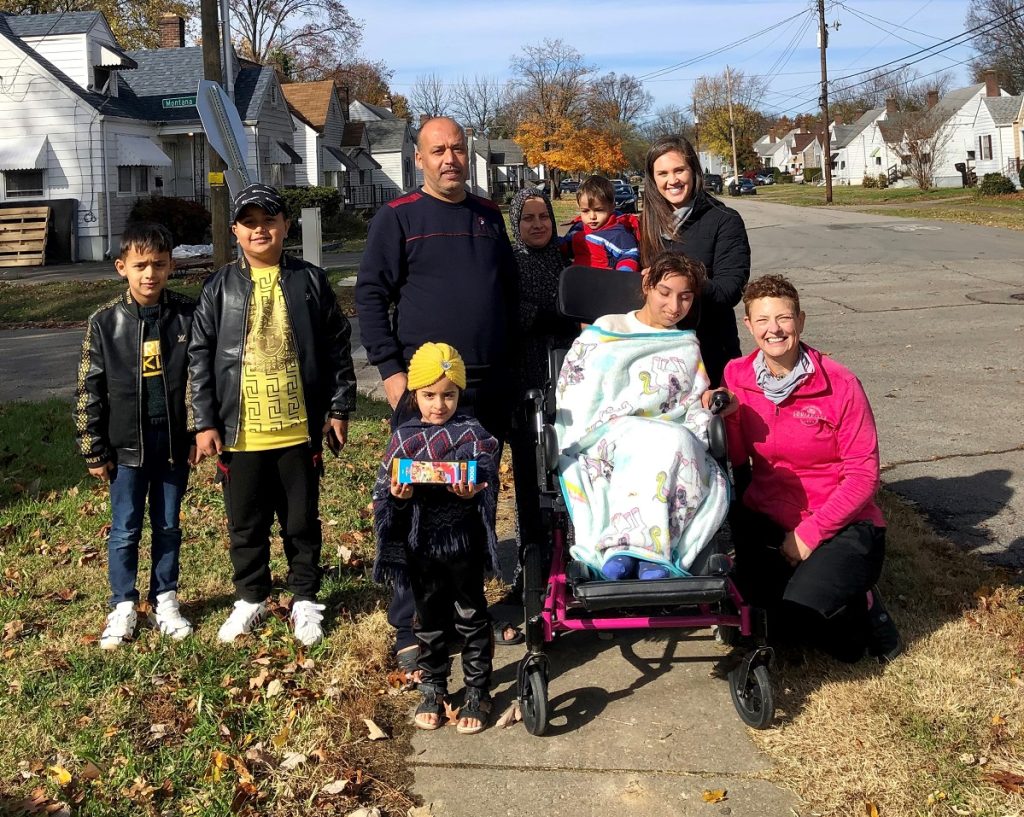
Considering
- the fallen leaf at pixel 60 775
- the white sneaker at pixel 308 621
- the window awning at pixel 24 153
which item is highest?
the window awning at pixel 24 153

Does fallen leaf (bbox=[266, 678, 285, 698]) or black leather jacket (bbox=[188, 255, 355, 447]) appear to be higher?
black leather jacket (bbox=[188, 255, 355, 447])

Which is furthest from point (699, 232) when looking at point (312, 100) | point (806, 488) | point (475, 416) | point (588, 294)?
point (312, 100)

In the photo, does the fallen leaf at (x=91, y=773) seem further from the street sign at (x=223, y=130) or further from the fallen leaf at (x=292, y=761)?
the street sign at (x=223, y=130)

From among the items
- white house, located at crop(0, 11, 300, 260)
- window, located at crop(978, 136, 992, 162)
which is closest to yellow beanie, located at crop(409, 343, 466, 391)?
white house, located at crop(0, 11, 300, 260)

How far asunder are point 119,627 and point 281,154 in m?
34.5

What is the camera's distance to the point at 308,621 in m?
4.54

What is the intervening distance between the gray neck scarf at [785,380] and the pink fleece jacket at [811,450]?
21 mm

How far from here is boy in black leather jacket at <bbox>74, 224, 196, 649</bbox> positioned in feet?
14.4

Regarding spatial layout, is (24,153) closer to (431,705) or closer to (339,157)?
(339,157)

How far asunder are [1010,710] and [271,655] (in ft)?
9.74

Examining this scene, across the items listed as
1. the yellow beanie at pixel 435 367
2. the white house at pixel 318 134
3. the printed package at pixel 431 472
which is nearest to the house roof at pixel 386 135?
the white house at pixel 318 134

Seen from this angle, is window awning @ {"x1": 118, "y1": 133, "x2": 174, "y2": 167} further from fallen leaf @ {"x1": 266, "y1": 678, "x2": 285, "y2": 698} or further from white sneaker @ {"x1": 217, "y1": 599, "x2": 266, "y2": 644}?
fallen leaf @ {"x1": 266, "y1": 678, "x2": 285, "y2": 698}

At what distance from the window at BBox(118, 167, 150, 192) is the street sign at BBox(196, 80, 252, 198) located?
19651mm

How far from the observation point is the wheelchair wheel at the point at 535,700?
3.62 m
